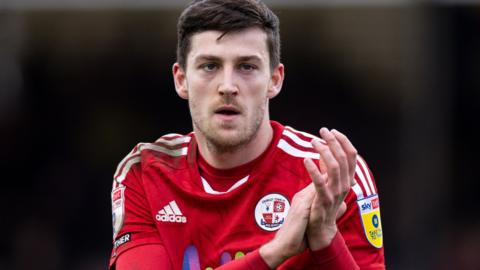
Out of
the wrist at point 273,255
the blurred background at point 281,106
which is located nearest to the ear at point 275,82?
the wrist at point 273,255

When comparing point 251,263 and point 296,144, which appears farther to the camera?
point 296,144

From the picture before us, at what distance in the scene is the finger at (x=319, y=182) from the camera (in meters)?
3.77

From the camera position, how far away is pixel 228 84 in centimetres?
423

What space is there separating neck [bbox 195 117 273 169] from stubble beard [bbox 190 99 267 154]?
0.17ft

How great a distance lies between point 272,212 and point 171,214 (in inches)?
19.0

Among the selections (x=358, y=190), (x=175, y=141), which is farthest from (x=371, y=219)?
(x=175, y=141)

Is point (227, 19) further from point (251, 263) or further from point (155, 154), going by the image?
point (251, 263)

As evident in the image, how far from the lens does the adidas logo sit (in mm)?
4477

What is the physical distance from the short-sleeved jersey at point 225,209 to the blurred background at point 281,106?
18.9 ft
